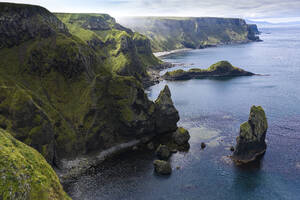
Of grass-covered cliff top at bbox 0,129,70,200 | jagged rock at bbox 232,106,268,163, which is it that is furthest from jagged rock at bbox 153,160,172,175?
grass-covered cliff top at bbox 0,129,70,200

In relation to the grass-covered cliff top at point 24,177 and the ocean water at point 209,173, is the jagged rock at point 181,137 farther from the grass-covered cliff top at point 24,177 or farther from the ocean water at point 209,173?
the grass-covered cliff top at point 24,177

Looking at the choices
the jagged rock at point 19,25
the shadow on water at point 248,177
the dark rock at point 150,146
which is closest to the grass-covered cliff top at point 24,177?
the dark rock at point 150,146

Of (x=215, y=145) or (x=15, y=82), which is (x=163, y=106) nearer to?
(x=215, y=145)

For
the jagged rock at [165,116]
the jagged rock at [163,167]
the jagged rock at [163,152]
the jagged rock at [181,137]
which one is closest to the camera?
the jagged rock at [163,167]

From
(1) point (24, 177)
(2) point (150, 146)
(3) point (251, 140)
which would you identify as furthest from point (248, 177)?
(1) point (24, 177)

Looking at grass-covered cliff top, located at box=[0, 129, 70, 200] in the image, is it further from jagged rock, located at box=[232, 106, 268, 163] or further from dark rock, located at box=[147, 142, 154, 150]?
jagged rock, located at box=[232, 106, 268, 163]

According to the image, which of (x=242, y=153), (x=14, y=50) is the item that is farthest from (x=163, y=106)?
(x=14, y=50)
